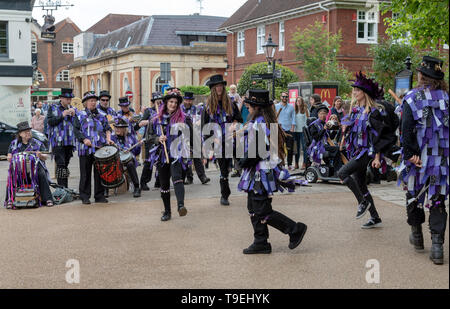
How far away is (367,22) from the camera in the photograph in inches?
1266

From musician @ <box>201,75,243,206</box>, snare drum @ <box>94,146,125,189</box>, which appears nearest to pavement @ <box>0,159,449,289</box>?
snare drum @ <box>94,146,125,189</box>

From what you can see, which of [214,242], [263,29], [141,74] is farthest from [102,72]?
[214,242]

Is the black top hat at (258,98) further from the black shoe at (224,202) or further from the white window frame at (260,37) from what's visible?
the white window frame at (260,37)

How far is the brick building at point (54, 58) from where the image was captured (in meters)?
80.6

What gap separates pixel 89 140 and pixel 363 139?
4.99 m

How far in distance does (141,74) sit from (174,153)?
45626 mm

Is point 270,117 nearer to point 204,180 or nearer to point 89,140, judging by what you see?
point 89,140

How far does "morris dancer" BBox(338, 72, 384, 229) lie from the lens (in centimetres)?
772

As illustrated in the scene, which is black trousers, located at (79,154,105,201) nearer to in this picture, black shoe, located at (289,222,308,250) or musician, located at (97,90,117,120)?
musician, located at (97,90,117,120)

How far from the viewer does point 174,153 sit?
8.82 m

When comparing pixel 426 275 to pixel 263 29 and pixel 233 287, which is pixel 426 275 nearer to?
pixel 233 287

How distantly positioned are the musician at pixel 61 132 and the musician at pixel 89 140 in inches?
26.1

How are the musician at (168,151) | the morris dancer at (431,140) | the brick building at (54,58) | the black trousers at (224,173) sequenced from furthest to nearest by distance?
the brick building at (54,58), the black trousers at (224,173), the musician at (168,151), the morris dancer at (431,140)

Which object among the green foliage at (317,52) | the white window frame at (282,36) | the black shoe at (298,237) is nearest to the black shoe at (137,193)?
the black shoe at (298,237)
